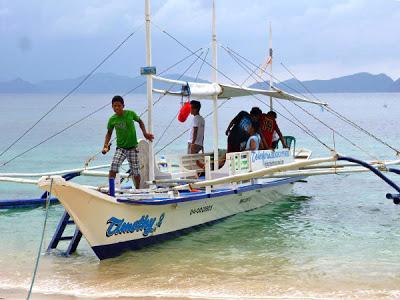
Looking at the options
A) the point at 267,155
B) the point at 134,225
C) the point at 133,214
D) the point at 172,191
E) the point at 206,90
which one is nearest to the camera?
the point at 133,214

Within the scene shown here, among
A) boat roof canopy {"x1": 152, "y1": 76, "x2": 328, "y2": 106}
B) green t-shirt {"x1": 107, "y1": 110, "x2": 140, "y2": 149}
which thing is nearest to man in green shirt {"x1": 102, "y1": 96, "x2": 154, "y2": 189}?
green t-shirt {"x1": 107, "y1": 110, "x2": 140, "y2": 149}

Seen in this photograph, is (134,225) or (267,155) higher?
(267,155)

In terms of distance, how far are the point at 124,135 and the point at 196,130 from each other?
9.00ft

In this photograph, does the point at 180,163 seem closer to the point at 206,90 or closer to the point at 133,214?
the point at 206,90

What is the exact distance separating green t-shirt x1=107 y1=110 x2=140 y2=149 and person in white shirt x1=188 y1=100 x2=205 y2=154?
2227 millimetres

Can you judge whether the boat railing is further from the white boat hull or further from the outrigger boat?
the white boat hull

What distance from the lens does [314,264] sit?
391 inches

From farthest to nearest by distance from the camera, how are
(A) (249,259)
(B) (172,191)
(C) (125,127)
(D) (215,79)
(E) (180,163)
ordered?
(E) (180,163) → (D) (215,79) → (B) (172,191) → (C) (125,127) → (A) (249,259)

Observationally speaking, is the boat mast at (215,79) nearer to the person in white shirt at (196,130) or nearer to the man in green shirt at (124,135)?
the person in white shirt at (196,130)

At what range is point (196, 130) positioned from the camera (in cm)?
1316

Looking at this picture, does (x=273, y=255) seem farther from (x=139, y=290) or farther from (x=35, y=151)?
(x=35, y=151)

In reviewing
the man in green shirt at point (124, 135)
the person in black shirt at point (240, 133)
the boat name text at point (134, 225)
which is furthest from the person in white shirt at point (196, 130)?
the boat name text at point (134, 225)

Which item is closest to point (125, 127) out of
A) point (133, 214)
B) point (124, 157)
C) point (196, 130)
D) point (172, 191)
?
point (124, 157)

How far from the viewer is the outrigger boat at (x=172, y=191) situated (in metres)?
9.34
